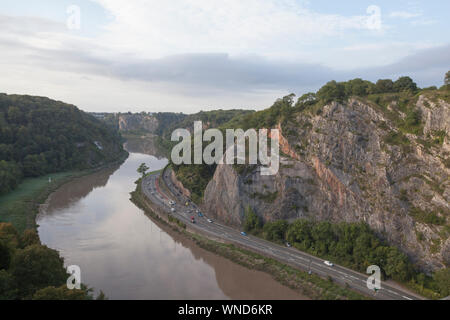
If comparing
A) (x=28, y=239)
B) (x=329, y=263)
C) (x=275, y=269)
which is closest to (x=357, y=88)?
(x=329, y=263)

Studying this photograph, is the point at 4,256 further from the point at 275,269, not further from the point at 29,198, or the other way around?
the point at 29,198

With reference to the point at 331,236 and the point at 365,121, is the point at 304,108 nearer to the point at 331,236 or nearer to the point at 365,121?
the point at 365,121

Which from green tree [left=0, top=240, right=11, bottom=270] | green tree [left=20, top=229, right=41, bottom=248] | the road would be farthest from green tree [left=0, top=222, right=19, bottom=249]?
the road

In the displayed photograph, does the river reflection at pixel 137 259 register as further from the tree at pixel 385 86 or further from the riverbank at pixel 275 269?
the tree at pixel 385 86

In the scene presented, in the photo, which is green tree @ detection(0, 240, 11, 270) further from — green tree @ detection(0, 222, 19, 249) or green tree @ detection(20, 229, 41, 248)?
green tree @ detection(20, 229, 41, 248)

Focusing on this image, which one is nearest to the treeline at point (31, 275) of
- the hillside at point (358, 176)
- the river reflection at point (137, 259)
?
the river reflection at point (137, 259)
